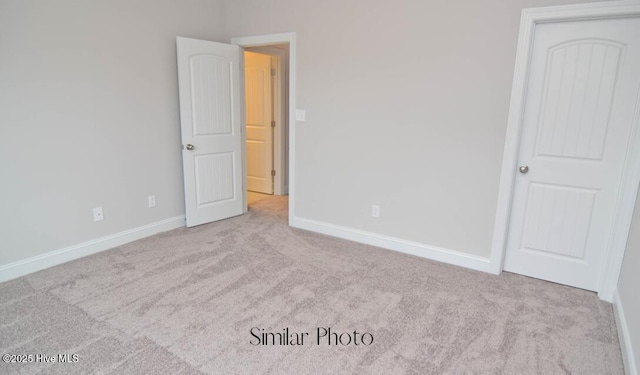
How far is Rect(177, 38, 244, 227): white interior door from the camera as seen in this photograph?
3.87 m

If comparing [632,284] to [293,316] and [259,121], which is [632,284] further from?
[259,121]

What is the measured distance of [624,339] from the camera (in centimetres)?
220

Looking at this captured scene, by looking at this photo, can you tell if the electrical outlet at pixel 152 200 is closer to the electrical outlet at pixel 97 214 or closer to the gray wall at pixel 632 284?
the electrical outlet at pixel 97 214

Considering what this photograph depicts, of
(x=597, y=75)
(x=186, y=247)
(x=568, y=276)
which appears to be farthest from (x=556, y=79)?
(x=186, y=247)

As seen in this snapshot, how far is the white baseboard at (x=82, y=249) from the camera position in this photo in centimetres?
292

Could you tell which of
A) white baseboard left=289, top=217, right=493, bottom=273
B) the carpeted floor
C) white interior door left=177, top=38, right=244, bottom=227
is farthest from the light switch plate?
the carpeted floor

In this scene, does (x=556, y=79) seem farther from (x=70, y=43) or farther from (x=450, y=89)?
(x=70, y=43)

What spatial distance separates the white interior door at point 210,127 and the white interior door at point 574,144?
116 inches

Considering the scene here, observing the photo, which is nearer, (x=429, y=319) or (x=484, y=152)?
(x=429, y=319)

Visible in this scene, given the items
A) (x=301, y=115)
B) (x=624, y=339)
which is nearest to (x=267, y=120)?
(x=301, y=115)

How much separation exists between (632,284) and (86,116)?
4.17 m

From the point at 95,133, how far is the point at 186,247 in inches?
50.6

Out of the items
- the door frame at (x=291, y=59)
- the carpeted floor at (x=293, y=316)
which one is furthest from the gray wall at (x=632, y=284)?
the door frame at (x=291, y=59)

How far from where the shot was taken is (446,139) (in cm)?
319
